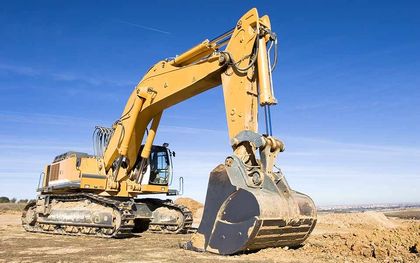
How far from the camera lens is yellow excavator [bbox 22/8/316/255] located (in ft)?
25.3

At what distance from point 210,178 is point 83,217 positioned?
638cm

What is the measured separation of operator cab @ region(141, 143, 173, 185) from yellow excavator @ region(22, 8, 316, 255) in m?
0.03

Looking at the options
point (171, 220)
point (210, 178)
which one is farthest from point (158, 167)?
point (210, 178)

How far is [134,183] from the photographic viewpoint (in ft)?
45.8

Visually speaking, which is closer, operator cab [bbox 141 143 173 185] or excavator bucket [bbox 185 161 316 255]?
excavator bucket [bbox 185 161 316 255]

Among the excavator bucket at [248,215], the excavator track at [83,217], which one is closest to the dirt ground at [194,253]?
the excavator bucket at [248,215]

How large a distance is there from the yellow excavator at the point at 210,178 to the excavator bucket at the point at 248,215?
2cm

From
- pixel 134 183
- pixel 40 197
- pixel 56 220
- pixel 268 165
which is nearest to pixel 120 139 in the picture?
pixel 134 183

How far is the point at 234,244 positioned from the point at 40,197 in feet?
35.5

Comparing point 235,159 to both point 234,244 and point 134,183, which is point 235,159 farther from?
point 134,183

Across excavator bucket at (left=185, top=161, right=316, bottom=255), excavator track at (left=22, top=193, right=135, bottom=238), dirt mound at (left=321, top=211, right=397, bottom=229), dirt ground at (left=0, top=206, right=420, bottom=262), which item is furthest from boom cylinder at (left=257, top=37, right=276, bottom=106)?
dirt mound at (left=321, top=211, right=397, bottom=229)

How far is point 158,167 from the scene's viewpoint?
14.6 meters

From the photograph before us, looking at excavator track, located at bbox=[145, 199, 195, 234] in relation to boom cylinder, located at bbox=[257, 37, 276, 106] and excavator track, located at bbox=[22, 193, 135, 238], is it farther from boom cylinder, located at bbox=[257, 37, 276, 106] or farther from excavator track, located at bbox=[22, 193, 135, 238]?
boom cylinder, located at bbox=[257, 37, 276, 106]

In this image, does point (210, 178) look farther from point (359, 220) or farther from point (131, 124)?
point (359, 220)
